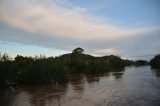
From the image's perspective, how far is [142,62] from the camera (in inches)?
6644

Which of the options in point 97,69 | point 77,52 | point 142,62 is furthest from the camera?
point 142,62

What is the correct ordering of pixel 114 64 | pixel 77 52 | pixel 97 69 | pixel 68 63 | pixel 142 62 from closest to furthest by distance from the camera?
1. pixel 97 69
2. pixel 68 63
3. pixel 77 52
4. pixel 114 64
5. pixel 142 62

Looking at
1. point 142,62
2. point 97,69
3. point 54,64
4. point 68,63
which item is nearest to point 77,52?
point 68,63

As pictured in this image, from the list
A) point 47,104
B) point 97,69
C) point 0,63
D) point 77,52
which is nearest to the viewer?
Answer: point 47,104

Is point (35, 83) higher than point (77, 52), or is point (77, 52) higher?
point (77, 52)

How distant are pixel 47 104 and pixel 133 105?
20.0ft

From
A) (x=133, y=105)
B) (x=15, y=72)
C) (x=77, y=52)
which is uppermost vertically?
(x=77, y=52)

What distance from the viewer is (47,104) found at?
16.8 m

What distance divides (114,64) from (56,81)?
222ft

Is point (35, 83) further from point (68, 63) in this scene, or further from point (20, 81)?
point (68, 63)

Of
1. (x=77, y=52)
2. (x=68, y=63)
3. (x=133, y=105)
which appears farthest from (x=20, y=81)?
(x=77, y=52)

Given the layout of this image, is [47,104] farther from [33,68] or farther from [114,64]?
[114,64]

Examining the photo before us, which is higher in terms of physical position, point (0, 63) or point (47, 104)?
point (0, 63)

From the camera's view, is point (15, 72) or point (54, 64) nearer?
point (15, 72)
